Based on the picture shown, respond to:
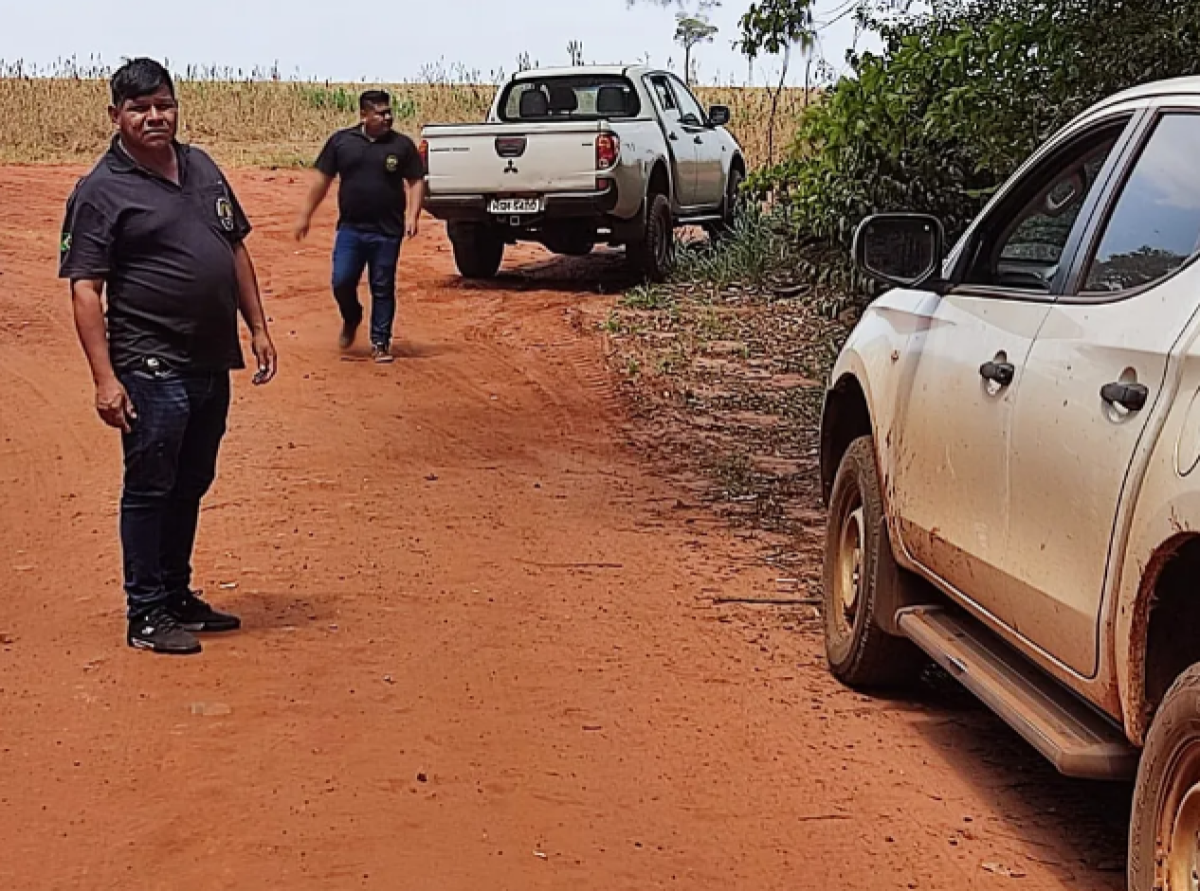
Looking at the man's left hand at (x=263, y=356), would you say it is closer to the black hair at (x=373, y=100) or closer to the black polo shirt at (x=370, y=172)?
the black polo shirt at (x=370, y=172)

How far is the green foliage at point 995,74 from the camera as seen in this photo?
25.4 feet

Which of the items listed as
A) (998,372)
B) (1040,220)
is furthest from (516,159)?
(998,372)

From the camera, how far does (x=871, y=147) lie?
9.95 meters

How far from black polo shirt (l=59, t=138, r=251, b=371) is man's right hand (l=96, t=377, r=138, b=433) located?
0.50 ft

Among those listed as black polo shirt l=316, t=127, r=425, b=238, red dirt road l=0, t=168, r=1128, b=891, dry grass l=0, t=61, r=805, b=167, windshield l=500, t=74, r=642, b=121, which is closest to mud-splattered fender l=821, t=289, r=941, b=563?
red dirt road l=0, t=168, r=1128, b=891

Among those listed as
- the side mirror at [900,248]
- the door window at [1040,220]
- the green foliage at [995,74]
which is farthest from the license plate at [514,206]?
the door window at [1040,220]

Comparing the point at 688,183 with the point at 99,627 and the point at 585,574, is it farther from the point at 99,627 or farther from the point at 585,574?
the point at 99,627

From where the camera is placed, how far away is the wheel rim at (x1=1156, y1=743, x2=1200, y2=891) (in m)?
3.41

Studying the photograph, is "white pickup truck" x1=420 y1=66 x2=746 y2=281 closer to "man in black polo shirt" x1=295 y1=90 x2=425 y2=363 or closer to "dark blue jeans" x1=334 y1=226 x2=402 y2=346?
"man in black polo shirt" x1=295 y1=90 x2=425 y2=363

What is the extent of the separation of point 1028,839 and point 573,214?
11.4m

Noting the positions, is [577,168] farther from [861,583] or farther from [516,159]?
[861,583]

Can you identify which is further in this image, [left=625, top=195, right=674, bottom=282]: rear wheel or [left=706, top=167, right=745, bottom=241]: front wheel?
[left=706, top=167, right=745, bottom=241]: front wheel

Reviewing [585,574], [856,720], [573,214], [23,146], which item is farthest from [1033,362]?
[23,146]

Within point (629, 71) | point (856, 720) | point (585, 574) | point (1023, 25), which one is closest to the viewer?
point (856, 720)
